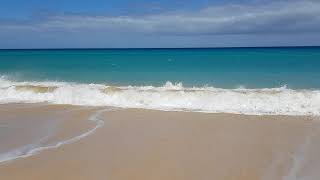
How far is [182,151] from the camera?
803 cm

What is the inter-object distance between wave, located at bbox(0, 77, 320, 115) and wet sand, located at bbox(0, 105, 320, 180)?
1.82 meters

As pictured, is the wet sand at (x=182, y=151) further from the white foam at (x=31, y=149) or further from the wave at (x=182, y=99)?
the wave at (x=182, y=99)

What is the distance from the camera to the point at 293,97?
14.1 meters

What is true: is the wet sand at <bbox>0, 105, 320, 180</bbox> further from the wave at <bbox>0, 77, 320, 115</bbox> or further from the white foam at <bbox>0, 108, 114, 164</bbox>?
the wave at <bbox>0, 77, 320, 115</bbox>

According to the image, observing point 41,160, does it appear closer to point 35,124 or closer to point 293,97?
point 35,124

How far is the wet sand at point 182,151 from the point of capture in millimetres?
6770

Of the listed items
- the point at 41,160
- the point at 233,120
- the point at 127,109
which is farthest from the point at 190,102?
the point at 41,160

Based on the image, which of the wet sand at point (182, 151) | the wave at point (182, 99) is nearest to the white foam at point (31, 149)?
the wet sand at point (182, 151)

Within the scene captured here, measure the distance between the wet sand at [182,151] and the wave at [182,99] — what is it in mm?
1821

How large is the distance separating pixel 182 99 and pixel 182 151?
6862 millimetres

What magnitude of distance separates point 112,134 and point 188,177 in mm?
3385

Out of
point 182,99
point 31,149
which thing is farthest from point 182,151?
point 182,99

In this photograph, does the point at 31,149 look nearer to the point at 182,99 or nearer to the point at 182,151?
the point at 182,151

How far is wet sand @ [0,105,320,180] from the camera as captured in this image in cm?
677
